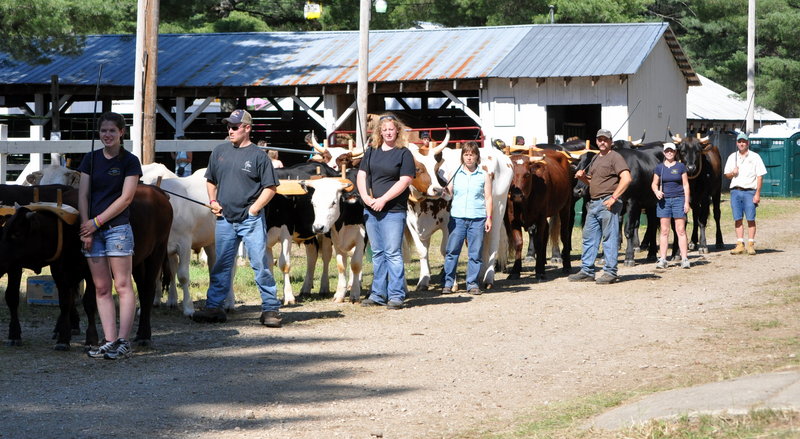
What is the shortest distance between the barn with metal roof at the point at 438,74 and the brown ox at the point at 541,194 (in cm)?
954

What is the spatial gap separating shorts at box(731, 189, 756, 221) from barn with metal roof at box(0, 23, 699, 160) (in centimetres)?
744

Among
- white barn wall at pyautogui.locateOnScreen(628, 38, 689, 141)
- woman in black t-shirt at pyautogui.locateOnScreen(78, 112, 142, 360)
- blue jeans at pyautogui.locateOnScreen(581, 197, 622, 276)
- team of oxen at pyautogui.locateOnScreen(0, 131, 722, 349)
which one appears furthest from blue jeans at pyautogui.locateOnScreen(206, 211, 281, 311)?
white barn wall at pyautogui.locateOnScreen(628, 38, 689, 141)

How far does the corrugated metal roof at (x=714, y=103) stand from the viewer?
4575 centimetres

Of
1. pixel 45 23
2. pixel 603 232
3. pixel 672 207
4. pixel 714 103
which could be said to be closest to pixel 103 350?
pixel 603 232

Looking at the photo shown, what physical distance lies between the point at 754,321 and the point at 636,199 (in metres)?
6.40

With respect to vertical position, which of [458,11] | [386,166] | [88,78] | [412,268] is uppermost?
[458,11]

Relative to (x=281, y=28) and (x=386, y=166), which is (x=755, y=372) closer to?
(x=386, y=166)

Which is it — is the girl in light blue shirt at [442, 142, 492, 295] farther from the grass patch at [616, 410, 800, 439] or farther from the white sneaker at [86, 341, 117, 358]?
the grass patch at [616, 410, 800, 439]

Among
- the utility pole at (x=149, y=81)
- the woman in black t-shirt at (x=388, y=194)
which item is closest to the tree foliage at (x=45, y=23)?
the utility pole at (x=149, y=81)

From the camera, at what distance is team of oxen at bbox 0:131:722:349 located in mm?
9898

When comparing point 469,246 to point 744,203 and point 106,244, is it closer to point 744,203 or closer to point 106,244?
point 106,244

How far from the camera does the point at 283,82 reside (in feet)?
98.7

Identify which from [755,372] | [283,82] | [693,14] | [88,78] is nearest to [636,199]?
[755,372]

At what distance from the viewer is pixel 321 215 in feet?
41.3
